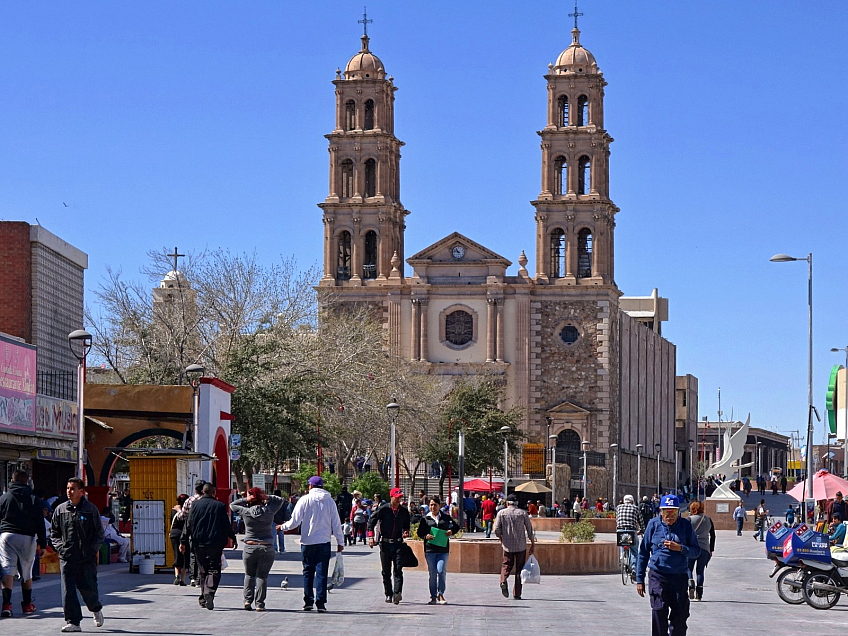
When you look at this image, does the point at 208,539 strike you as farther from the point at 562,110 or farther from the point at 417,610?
the point at 562,110

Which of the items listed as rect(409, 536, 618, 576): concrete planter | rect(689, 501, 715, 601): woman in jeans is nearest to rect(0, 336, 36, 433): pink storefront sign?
rect(409, 536, 618, 576): concrete planter

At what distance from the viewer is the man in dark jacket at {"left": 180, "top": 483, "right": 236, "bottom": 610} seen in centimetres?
1708

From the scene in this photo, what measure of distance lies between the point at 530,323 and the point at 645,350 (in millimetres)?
17635

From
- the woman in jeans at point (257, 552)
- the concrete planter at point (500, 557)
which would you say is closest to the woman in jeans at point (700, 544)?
the concrete planter at point (500, 557)

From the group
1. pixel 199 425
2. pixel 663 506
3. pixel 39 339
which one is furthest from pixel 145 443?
pixel 663 506

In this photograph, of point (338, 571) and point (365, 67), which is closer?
point (338, 571)

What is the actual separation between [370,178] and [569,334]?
13.2 metres

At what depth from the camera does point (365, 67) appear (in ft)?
271

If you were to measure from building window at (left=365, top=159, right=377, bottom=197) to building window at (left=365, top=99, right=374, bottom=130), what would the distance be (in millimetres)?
1876

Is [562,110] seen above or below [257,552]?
above

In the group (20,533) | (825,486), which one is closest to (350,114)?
(825,486)

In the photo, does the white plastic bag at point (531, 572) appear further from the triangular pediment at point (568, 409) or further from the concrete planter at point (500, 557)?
the triangular pediment at point (568, 409)

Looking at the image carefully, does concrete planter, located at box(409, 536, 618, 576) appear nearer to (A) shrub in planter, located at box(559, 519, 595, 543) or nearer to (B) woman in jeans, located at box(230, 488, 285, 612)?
(A) shrub in planter, located at box(559, 519, 595, 543)

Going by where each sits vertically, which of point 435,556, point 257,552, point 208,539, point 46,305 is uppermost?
point 46,305
